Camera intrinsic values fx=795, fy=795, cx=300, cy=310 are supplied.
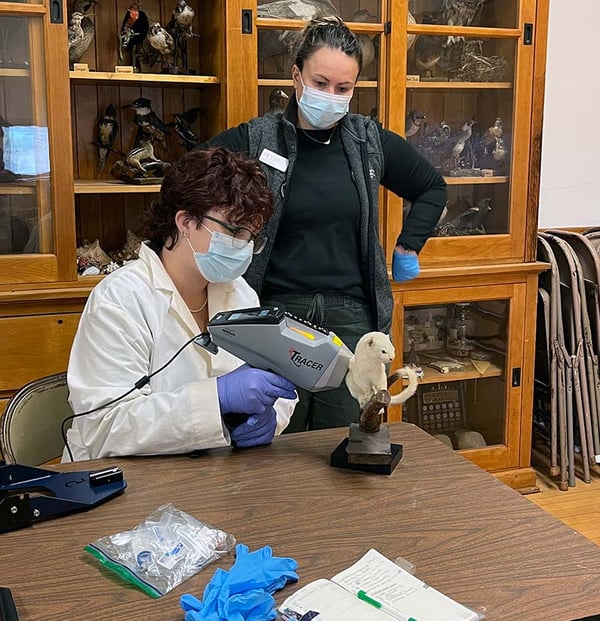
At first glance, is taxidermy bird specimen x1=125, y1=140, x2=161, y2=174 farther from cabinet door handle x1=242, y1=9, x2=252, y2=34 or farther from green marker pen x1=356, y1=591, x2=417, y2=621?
green marker pen x1=356, y1=591, x2=417, y2=621

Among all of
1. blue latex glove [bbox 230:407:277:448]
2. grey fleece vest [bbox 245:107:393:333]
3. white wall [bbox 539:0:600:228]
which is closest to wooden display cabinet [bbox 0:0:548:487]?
grey fleece vest [bbox 245:107:393:333]

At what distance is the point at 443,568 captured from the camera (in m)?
1.05

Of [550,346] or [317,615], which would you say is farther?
[550,346]

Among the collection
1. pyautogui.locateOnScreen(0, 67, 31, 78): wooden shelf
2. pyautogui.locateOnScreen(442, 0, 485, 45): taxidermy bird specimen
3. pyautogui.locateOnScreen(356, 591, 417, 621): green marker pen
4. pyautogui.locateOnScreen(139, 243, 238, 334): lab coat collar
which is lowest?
pyautogui.locateOnScreen(356, 591, 417, 621): green marker pen

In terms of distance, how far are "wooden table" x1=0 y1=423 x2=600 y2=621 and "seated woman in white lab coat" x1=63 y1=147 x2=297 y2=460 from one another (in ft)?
0.20

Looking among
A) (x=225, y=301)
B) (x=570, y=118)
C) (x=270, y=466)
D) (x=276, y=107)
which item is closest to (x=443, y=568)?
(x=270, y=466)

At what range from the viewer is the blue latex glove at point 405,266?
2.47 metres

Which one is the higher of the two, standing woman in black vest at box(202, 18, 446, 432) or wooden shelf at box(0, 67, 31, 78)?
wooden shelf at box(0, 67, 31, 78)

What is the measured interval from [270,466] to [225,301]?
440 millimetres

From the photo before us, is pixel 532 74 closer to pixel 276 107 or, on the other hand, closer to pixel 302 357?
pixel 276 107

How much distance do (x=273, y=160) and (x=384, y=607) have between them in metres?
1.43

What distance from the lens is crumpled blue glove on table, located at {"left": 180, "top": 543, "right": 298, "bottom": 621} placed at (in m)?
0.93

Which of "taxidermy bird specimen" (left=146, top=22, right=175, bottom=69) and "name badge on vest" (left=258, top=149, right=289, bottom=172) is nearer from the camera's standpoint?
"name badge on vest" (left=258, top=149, right=289, bottom=172)

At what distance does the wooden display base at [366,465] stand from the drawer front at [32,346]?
123cm
